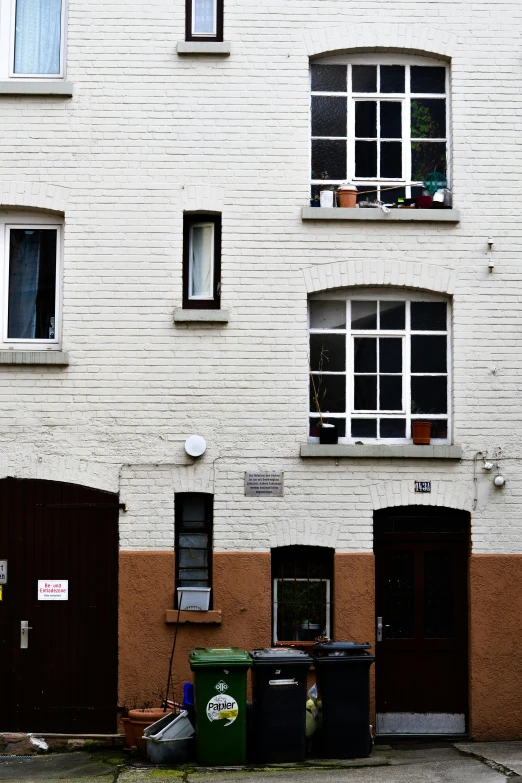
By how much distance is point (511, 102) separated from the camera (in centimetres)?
1398

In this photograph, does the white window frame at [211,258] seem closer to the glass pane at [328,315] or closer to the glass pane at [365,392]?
the glass pane at [328,315]

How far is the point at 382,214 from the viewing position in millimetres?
13812

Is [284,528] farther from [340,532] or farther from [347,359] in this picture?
[347,359]

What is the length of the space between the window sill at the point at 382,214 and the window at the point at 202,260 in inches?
45.6

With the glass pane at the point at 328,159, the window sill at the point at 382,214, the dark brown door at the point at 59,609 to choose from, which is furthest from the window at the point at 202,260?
the dark brown door at the point at 59,609

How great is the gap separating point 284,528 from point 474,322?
342 centimetres

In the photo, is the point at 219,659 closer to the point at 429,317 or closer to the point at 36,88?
the point at 429,317

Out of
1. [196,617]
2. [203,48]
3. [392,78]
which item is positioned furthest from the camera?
[392,78]

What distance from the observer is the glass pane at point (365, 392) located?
14.0 meters

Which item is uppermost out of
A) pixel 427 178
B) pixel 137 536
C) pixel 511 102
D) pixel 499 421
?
pixel 511 102

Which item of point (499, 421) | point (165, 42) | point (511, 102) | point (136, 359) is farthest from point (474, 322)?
point (165, 42)

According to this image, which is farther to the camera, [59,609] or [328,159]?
[328,159]

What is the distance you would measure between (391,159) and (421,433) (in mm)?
3514

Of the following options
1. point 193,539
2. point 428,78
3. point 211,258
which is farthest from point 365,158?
point 193,539
